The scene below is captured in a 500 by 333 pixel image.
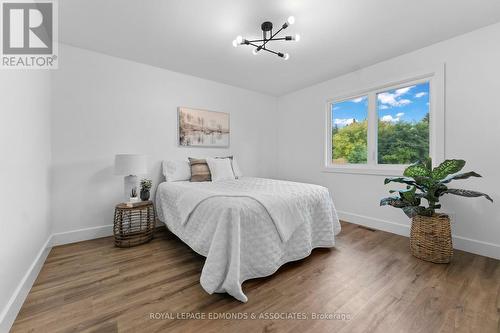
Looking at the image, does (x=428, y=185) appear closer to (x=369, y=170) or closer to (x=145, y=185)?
(x=369, y=170)

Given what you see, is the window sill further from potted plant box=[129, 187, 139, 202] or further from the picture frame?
potted plant box=[129, 187, 139, 202]

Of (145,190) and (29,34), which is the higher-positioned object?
(29,34)

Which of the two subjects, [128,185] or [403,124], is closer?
[128,185]

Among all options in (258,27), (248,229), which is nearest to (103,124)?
(258,27)

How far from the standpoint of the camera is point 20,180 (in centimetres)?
152

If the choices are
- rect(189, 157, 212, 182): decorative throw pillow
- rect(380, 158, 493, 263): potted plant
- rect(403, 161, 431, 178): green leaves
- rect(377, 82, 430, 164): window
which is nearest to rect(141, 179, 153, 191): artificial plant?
rect(189, 157, 212, 182): decorative throw pillow

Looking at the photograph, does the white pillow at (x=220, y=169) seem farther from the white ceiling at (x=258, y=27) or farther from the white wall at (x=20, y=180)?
the white wall at (x=20, y=180)

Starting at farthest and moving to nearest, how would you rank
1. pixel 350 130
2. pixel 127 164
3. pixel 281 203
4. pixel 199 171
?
pixel 350 130
pixel 199 171
pixel 127 164
pixel 281 203

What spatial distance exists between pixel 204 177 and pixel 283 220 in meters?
1.55

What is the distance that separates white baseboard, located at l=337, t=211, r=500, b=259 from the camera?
2.14 metres

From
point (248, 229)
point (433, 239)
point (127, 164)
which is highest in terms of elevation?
point (127, 164)

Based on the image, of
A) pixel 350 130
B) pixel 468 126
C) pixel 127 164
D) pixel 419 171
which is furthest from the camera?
pixel 350 130

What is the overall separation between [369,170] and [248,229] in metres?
2.34

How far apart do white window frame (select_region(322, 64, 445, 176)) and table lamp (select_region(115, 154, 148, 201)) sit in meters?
2.90
